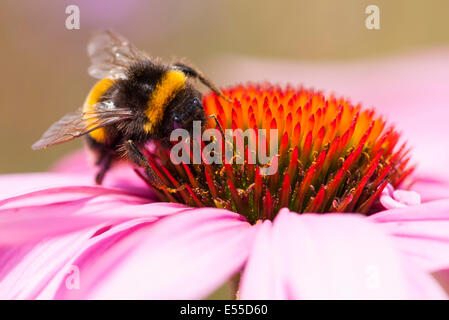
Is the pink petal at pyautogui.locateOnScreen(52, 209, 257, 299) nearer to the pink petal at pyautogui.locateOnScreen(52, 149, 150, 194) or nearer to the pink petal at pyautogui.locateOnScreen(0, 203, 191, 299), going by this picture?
the pink petal at pyautogui.locateOnScreen(0, 203, 191, 299)

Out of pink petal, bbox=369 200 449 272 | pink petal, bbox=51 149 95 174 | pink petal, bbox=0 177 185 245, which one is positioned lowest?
pink petal, bbox=51 149 95 174

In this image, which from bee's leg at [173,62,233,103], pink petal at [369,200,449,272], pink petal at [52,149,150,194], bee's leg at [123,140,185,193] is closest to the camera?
pink petal at [369,200,449,272]

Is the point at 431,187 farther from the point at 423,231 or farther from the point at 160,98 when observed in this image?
the point at 160,98

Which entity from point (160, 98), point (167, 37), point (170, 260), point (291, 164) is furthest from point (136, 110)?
point (167, 37)

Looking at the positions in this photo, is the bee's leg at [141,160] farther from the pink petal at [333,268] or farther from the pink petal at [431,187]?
the pink petal at [431,187]

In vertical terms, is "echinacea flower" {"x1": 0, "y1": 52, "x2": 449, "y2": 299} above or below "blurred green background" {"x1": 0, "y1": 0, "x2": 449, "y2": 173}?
below

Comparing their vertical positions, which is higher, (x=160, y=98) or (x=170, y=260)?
(x=160, y=98)

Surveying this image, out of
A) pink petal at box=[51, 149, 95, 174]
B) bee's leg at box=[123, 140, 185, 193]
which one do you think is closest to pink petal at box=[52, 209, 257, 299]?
bee's leg at box=[123, 140, 185, 193]
